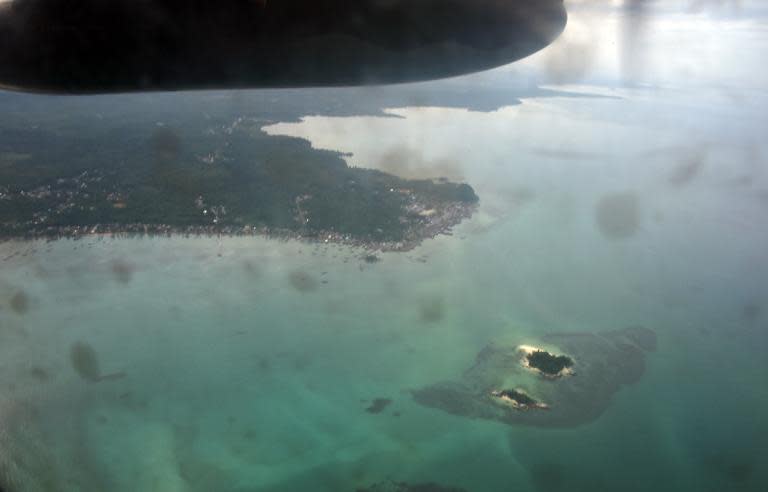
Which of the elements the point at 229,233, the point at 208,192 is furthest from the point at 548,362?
the point at 208,192

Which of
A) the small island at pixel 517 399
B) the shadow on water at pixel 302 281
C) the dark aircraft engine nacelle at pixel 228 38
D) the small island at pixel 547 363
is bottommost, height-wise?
the small island at pixel 517 399

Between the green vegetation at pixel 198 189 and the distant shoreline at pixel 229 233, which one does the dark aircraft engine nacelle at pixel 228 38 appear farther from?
the green vegetation at pixel 198 189

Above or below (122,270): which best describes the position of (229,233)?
above

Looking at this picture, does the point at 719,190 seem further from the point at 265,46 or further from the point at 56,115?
the point at 56,115

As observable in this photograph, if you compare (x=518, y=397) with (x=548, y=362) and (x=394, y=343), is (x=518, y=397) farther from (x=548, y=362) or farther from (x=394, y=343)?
(x=394, y=343)

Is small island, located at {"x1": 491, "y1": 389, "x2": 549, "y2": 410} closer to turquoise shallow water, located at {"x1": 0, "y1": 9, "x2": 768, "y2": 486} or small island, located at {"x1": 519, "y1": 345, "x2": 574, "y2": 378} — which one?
turquoise shallow water, located at {"x1": 0, "y1": 9, "x2": 768, "y2": 486}

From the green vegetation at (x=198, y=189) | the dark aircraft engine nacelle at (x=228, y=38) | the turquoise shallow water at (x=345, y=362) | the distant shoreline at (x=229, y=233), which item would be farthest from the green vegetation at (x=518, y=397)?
the dark aircraft engine nacelle at (x=228, y=38)

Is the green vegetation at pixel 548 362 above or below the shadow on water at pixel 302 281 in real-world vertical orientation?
below
